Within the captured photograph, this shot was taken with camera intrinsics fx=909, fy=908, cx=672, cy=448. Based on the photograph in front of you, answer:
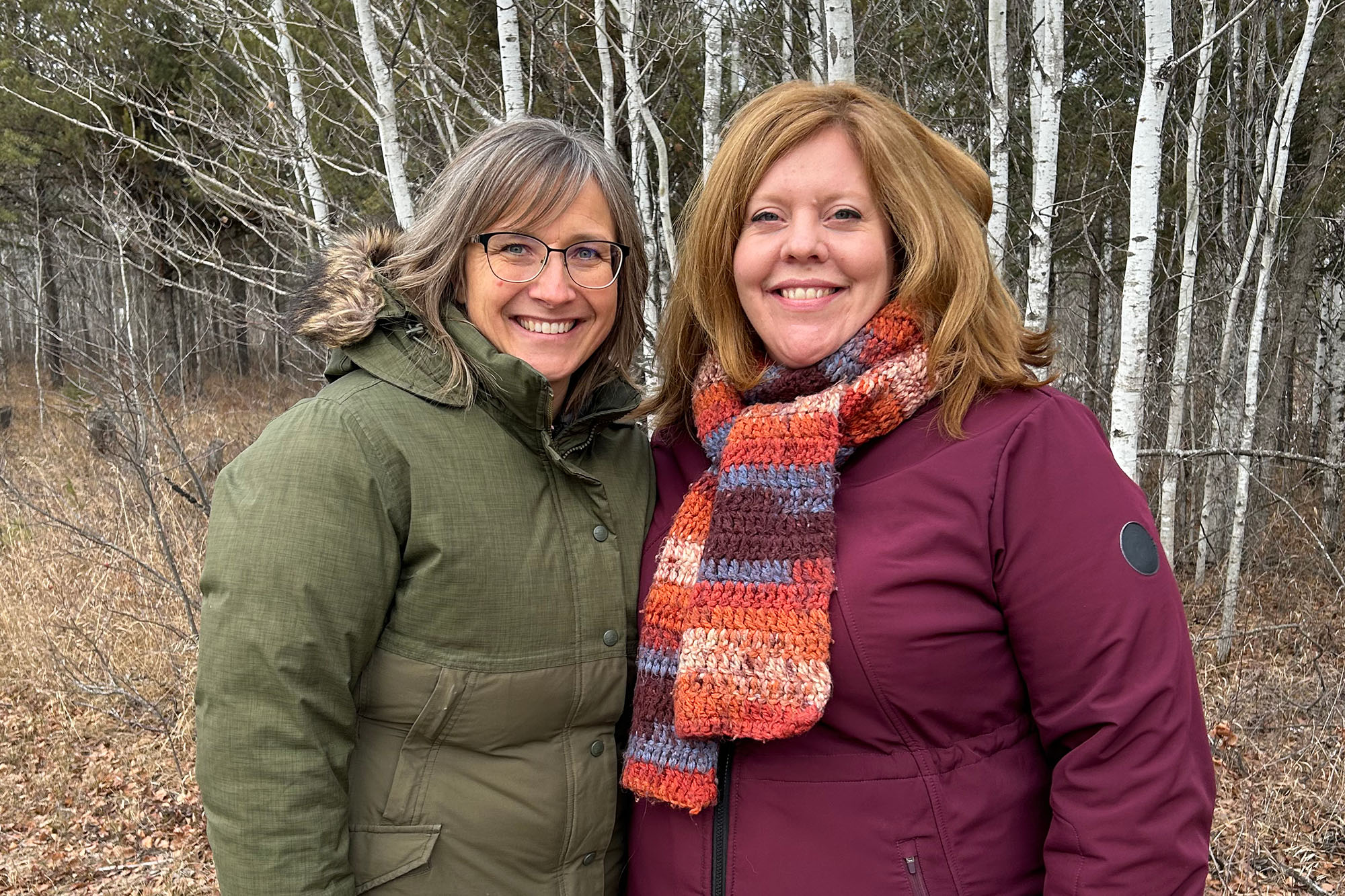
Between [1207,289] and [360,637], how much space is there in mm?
8220

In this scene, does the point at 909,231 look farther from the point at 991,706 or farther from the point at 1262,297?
the point at 1262,297

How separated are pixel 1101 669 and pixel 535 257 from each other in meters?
1.29

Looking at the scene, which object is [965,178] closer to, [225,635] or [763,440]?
[763,440]

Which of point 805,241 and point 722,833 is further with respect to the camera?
point 805,241

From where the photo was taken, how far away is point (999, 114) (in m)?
4.53

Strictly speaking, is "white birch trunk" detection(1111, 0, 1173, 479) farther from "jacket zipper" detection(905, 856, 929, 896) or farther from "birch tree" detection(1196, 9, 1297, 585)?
"birch tree" detection(1196, 9, 1297, 585)

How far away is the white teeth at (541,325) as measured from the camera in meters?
1.88

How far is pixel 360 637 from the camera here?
1.53m

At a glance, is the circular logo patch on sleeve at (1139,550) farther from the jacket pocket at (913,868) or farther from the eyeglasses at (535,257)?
the eyeglasses at (535,257)

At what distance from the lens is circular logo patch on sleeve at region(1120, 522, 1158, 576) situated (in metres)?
1.49

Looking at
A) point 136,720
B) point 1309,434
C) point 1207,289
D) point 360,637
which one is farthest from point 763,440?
point 1309,434

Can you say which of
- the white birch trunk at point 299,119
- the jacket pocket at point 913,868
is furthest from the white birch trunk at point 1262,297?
the white birch trunk at point 299,119

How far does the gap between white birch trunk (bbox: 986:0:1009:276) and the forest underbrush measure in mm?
→ 2919

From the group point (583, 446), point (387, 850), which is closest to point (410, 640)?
point (387, 850)
